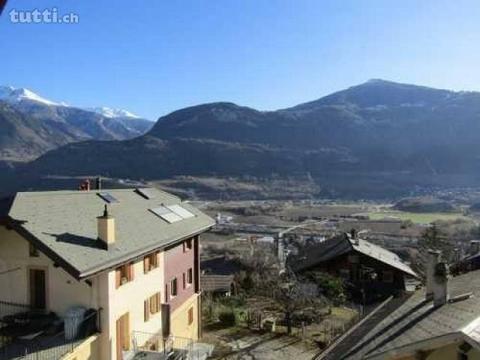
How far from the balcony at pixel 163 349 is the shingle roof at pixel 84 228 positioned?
3.51 meters

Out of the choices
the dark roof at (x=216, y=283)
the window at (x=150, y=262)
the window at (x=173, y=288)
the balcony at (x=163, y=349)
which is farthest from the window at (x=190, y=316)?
the dark roof at (x=216, y=283)

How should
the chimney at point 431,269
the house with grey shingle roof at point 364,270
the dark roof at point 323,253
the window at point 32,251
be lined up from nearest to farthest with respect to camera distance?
the chimney at point 431,269
the window at point 32,251
the house with grey shingle roof at point 364,270
the dark roof at point 323,253

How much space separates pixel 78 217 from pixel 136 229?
8.60 ft

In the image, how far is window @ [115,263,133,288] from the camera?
1845 cm

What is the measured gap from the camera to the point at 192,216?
A: 2831cm

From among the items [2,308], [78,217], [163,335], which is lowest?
[163,335]

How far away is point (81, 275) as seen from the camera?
15.4 metres

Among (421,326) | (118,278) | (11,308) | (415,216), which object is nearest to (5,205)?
(11,308)

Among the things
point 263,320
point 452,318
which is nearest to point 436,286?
point 452,318

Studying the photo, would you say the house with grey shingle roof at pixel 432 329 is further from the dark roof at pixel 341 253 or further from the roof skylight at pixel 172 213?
the dark roof at pixel 341 253

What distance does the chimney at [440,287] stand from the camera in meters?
13.7

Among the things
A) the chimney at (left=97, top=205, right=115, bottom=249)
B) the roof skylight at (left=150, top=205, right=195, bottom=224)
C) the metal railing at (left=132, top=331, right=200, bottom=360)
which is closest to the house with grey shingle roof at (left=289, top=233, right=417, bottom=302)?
the roof skylight at (left=150, top=205, right=195, bottom=224)

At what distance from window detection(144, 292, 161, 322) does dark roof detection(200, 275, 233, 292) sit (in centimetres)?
2188

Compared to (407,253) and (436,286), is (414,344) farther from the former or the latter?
(407,253)
